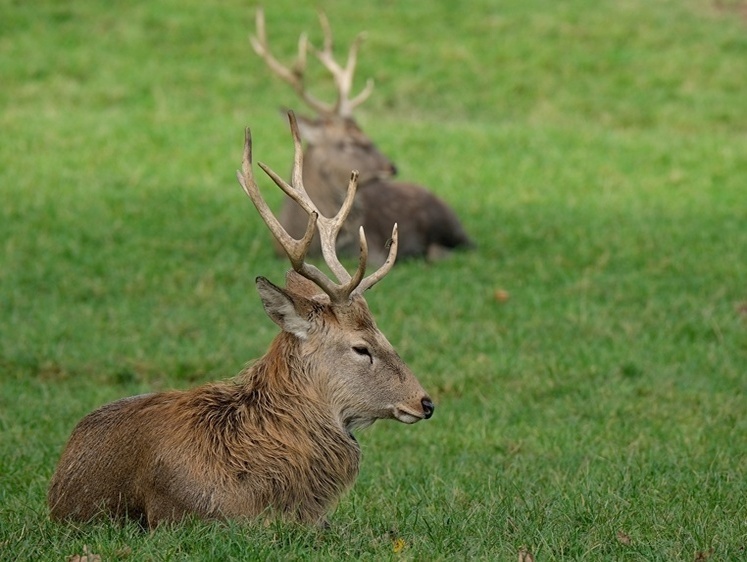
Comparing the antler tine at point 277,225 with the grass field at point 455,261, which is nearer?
the antler tine at point 277,225

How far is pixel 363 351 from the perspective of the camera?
5.52m

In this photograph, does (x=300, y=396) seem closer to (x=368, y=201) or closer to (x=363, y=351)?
(x=363, y=351)

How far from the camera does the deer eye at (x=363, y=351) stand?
5508 mm

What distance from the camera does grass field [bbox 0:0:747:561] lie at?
5.72 meters

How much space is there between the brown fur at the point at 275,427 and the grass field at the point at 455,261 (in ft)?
0.77

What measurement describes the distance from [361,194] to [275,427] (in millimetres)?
8133

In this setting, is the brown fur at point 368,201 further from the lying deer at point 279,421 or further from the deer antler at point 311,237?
the lying deer at point 279,421

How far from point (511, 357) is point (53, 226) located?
5.43 metres

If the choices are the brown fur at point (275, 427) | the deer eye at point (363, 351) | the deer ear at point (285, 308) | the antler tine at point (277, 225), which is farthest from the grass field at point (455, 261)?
the antler tine at point (277, 225)

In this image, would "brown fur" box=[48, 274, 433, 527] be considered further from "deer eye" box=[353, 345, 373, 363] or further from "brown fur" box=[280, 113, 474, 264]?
"brown fur" box=[280, 113, 474, 264]

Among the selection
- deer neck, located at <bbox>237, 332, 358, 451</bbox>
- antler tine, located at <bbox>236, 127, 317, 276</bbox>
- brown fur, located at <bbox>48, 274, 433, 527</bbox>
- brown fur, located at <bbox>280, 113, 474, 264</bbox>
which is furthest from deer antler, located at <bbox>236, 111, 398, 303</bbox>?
brown fur, located at <bbox>280, 113, 474, 264</bbox>

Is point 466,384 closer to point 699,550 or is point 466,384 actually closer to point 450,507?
point 450,507

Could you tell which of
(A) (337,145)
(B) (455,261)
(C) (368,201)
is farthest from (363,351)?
(A) (337,145)

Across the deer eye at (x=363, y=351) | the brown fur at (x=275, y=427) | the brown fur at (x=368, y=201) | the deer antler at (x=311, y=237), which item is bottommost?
the brown fur at (x=368, y=201)
